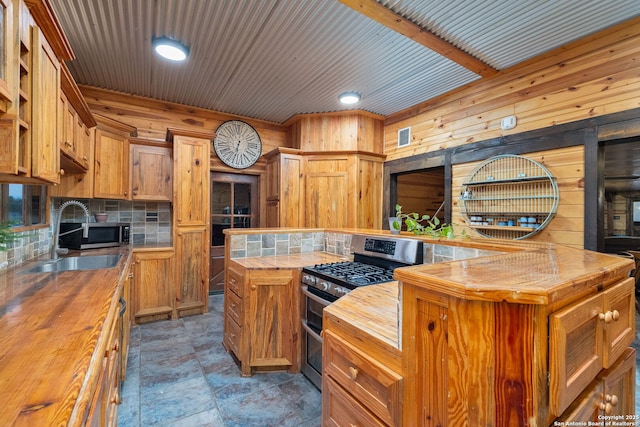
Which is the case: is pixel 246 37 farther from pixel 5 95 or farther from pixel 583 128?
pixel 583 128

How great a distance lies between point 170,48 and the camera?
2689 mm

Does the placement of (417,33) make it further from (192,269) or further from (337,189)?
(192,269)

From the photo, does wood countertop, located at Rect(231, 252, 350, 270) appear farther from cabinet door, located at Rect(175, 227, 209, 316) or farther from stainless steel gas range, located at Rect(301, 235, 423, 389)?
cabinet door, located at Rect(175, 227, 209, 316)

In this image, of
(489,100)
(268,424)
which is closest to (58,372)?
(268,424)

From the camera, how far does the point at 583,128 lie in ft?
8.46

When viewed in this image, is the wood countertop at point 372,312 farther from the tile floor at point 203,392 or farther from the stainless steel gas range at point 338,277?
the tile floor at point 203,392

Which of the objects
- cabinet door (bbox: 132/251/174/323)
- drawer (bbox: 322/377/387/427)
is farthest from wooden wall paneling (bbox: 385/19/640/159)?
cabinet door (bbox: 132/251/174/323)

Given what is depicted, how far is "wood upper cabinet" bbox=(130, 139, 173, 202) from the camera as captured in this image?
3582 millimetres

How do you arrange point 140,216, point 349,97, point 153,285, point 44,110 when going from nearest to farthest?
point 44,110 < point 153,285 < point 349,97 < point 140,216

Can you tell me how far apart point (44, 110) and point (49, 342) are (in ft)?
4.08

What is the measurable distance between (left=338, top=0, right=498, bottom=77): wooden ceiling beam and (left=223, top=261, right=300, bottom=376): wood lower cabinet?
6.70 ft

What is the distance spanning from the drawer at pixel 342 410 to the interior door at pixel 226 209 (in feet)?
11.2

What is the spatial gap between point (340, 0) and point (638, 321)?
4.92 meters

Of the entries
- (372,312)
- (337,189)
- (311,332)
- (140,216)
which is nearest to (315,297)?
(311,332)
